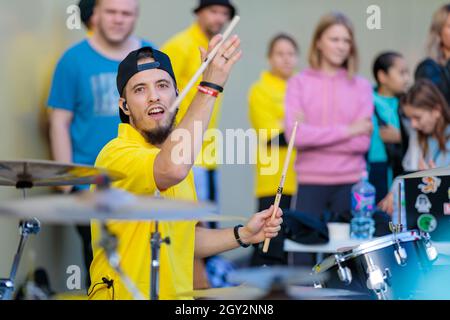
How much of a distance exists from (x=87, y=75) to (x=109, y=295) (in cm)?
177

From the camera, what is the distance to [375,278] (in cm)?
339

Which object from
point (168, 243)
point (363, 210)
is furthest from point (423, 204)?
point (168, 243)

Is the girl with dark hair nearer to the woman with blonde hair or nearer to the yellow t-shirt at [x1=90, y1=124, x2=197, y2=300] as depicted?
the woman with blonde hair

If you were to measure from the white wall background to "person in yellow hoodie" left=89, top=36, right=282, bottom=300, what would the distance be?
1418mm

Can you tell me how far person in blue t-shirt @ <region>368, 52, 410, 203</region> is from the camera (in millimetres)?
5574

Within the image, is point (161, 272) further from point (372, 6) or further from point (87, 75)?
point (372, 6)

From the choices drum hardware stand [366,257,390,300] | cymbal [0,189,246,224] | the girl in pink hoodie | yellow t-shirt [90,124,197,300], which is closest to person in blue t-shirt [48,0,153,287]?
the girl in pink hoodie

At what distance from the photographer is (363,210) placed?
16.4 feet

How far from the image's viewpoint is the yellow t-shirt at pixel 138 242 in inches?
129

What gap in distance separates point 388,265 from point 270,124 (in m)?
2.05

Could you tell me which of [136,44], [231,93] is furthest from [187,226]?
[231,93]

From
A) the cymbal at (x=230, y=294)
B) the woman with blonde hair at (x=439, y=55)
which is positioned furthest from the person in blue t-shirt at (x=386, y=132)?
the cymbal at (x=230, y=294)

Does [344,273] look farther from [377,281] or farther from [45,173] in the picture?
[45,173]

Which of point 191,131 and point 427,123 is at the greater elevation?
point 427,123
